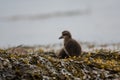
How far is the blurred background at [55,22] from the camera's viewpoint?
28683mm

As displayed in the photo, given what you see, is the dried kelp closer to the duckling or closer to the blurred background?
the duckling

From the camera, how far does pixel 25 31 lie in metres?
33.5

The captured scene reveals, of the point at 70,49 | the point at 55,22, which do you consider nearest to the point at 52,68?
the point at 70,49

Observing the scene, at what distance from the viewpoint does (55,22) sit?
38562 millimetres

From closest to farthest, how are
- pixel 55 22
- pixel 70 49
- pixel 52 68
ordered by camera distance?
pixel 52 68 → pixel 70 49 → pixel 55 22

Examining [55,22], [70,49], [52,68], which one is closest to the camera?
[52,68]

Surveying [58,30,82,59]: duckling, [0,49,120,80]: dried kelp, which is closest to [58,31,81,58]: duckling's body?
[58,30,82,59]: duckling

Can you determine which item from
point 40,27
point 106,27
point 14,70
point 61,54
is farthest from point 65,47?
point 40,27

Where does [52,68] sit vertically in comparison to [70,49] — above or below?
below

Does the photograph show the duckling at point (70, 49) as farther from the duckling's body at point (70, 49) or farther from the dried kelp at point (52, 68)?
the dried kelp at point (52, 68)

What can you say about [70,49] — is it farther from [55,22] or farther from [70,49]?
[55,22]

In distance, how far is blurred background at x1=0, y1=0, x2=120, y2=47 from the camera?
28683 millimetres

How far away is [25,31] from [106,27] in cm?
444

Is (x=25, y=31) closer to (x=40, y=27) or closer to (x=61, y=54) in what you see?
(x=40, y=27)
